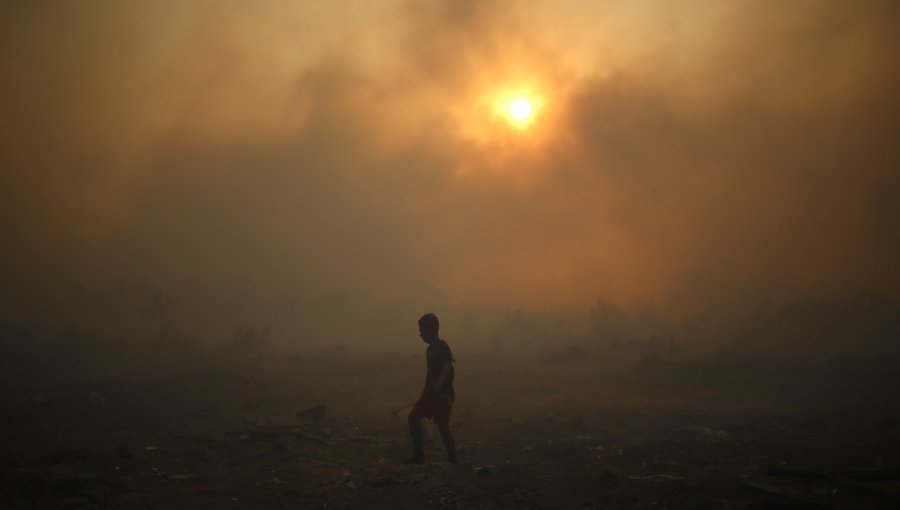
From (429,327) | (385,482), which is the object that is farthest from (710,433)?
(385,482)

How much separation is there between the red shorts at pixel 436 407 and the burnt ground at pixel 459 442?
610 millimetres

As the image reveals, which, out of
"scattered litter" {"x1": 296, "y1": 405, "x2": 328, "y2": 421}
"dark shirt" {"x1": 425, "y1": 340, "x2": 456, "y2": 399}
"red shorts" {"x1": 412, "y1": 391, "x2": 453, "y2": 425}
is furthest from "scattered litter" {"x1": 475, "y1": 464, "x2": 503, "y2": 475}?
"scattered litter" {"x1": 296, "y1": 405, "x2": 328, "y2": 421}

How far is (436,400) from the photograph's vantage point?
6.69 metres

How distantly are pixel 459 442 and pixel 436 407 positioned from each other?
2652mm

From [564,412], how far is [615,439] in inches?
122

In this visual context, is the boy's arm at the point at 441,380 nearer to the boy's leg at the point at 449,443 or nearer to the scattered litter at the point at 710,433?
the boy's leg at the point at 449,443

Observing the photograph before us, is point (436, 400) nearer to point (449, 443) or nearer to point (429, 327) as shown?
point (449, 443)

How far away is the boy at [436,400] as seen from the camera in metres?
6.69

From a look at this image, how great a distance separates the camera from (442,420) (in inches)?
263

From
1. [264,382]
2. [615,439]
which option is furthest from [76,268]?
[615,439]

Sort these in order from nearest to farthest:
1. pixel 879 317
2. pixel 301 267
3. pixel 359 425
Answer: pixel 359 425 → pixel 879 317 → pixel 301 267

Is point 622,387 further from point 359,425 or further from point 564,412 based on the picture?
point 359,425

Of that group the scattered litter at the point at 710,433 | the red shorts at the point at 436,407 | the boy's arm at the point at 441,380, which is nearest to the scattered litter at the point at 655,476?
the red shorts at the point at 436,407

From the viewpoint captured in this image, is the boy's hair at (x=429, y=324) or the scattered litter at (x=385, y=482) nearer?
the scattered litter at (x=385, y=482)
